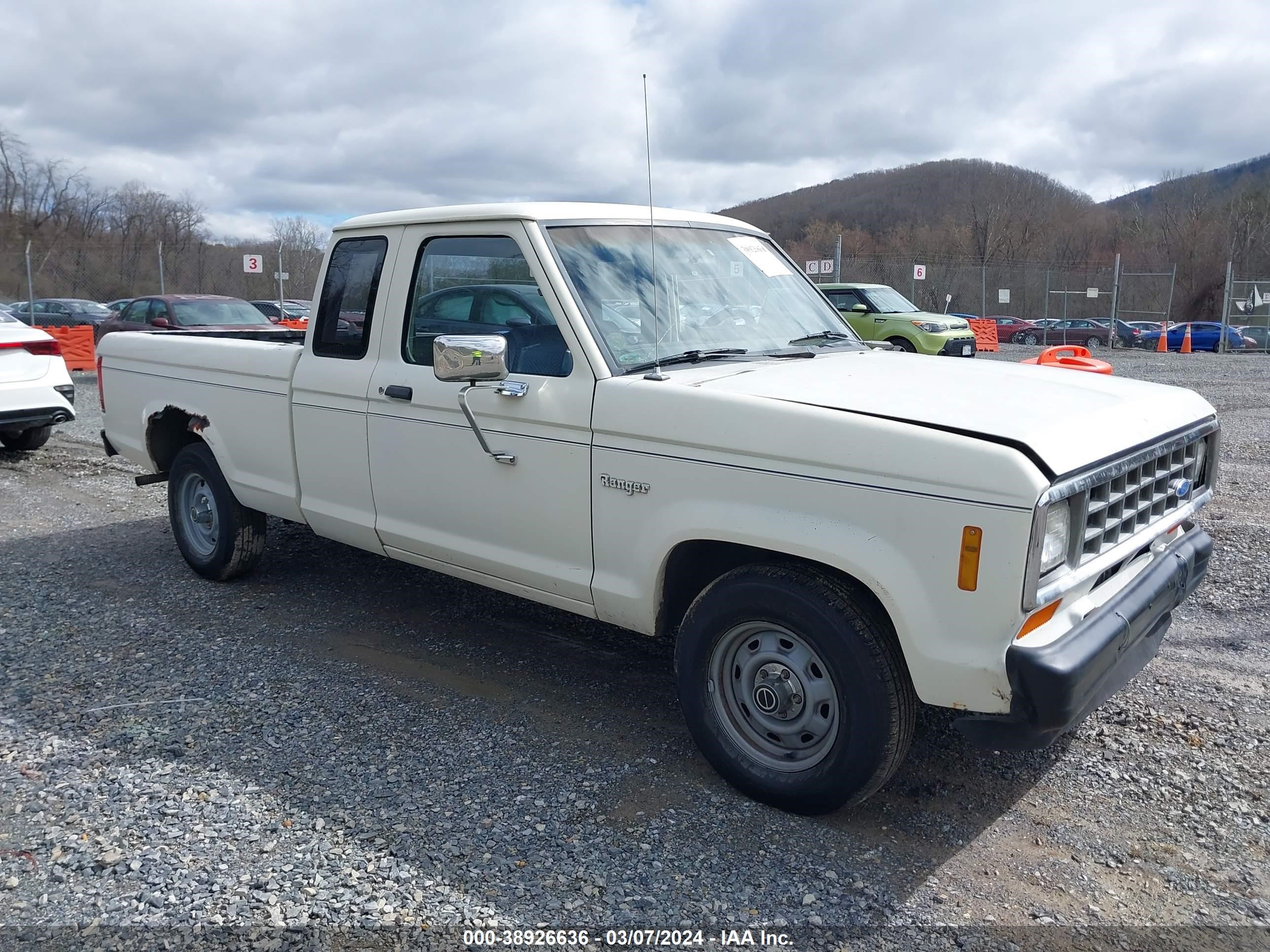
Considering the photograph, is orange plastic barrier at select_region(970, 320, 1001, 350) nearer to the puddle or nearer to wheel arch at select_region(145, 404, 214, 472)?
wheel arch at select_region(145, 404, 214, 472)

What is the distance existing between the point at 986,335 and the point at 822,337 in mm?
26711

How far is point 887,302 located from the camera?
19.2 meters

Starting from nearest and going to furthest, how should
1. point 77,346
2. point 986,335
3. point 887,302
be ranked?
point 887,302, point 77,346, point 986,335

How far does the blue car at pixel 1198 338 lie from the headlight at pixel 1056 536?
29488mm

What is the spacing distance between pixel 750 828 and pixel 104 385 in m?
5.40

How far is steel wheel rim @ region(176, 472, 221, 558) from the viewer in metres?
6.00

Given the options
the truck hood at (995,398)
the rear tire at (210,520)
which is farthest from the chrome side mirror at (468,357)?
the rear tire at (210,520)

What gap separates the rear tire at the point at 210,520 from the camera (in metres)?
5.76

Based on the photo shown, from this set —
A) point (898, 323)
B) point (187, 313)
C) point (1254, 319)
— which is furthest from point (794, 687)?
point (1254, 319)

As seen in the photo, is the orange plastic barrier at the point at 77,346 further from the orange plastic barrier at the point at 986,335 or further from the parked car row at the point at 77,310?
the orange plastic barrier at the point at 986,335

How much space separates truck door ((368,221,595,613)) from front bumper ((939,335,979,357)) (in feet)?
48.1

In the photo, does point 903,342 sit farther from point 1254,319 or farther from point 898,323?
Answer: point 1254,319

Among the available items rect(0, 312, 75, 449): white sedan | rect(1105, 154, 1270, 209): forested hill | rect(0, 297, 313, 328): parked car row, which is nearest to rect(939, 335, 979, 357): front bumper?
rect(0, 312, 75, 449): white sedan

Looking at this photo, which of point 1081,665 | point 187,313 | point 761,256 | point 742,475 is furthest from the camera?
point 187,313
